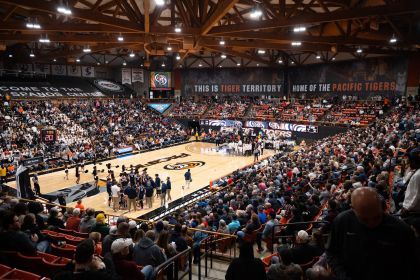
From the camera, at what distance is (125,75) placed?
41.0 metres

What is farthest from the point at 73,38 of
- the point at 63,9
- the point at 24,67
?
the point at 24,67

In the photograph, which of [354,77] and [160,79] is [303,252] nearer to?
[354,77]

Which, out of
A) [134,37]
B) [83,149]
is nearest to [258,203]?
[134,37]

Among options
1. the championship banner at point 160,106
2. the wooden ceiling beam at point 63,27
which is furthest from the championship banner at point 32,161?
the championship banner at point 160,106

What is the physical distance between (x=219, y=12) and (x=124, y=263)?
9.63 metres

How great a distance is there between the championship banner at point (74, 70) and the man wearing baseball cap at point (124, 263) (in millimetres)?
38750

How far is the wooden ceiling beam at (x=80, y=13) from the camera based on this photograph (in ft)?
31.9

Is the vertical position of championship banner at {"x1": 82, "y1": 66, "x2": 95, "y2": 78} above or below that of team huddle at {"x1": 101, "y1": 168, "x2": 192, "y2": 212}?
above

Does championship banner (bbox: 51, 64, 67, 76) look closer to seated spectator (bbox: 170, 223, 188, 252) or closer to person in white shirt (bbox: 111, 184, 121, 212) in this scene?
person in white shirt (bbox: 111, 184, 121, 212)

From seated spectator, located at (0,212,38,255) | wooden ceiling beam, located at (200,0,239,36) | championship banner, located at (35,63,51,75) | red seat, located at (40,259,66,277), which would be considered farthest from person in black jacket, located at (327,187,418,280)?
championship banner, located at (35,63,51,75)

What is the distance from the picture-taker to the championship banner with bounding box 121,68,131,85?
4094 cm

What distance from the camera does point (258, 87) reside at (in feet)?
131

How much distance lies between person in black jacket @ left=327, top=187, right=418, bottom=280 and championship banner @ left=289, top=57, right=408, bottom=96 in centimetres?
3055

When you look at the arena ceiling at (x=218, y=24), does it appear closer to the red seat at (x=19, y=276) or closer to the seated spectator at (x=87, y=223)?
the seated spectator at (x=87, y=223)
